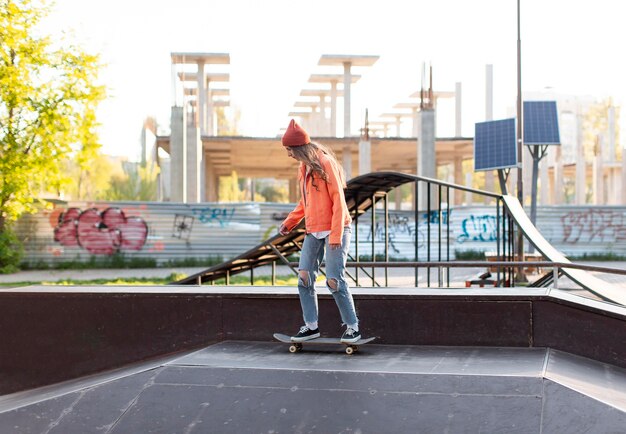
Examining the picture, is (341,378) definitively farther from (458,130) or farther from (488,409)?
(458,130)

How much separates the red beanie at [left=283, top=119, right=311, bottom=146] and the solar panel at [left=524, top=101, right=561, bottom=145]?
15.7m

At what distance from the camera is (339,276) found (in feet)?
19.0

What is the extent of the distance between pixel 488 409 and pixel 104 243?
22365 mm

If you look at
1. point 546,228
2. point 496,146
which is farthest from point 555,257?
point 546,228

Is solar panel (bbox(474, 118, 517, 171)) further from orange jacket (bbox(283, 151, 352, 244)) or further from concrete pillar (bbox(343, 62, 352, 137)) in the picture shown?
concrete pillar (bbox(343, 62, 352, 137))

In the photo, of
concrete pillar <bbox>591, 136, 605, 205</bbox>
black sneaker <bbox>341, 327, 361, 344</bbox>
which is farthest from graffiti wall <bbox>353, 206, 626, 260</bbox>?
black sneaker <bbox>341, 327, 361, 344</bbox>

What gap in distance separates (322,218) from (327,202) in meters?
0.14

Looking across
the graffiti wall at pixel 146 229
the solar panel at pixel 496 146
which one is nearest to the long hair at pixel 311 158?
the solar panel at pixel 496 146

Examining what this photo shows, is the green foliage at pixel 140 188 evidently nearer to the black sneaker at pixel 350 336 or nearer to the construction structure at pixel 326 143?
the construction structure at pixel 326 143

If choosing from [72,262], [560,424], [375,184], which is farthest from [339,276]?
[72,262]

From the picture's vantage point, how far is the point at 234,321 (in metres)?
6.98

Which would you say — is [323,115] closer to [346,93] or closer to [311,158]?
[346,93]

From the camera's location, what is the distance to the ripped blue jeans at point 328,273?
5.77 metres

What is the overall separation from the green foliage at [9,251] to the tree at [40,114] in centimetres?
412
